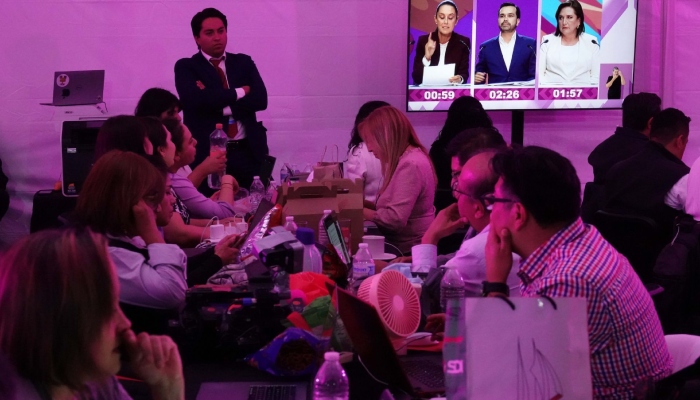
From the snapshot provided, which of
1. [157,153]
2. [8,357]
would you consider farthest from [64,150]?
[8,357]

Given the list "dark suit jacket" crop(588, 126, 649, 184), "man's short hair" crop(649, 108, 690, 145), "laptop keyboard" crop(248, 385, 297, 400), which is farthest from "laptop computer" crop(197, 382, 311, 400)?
"dark suit jacket" crop(588, 126, 649, 184)

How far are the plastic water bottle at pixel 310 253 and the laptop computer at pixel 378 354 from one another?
0.80 meters

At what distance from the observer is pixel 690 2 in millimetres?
6258

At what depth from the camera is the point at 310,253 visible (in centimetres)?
273

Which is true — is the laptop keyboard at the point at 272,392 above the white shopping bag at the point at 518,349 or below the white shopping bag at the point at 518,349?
below

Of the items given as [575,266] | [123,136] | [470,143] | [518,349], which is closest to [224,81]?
[123,136]

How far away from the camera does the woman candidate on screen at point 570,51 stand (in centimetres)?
620

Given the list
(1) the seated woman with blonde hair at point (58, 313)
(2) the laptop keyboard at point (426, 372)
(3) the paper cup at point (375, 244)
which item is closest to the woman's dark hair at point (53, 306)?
(1) the seated woman with blonde hair at point (58, 313)

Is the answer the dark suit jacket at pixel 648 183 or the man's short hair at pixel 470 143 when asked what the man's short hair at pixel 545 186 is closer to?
the man's short hair at pixel 470 143

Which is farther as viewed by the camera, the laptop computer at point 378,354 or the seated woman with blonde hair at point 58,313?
the laptop computer at point 378,354

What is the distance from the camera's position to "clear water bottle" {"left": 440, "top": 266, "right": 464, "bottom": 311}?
7.98ft

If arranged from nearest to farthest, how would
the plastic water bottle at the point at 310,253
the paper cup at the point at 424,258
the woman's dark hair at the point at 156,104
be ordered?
the plastic water bottle at the point at 310,253 < the paper cup at the point at 424,258 < the woman's dark hair at the point at 156,104

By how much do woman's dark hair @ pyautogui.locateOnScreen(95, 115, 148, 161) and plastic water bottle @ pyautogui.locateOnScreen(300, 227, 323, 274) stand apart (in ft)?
3.26

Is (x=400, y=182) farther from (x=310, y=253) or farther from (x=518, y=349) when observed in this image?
(x=518, y=349)
